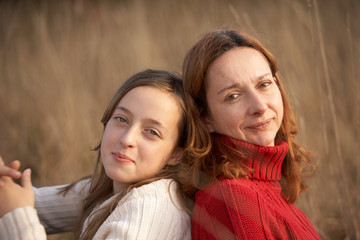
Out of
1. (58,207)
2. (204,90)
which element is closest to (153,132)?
(204,90)

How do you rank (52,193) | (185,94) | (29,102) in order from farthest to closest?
(29,102)
(52,193)
(185,94)

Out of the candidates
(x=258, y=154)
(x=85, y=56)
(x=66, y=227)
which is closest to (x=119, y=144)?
(x=258, y=154)

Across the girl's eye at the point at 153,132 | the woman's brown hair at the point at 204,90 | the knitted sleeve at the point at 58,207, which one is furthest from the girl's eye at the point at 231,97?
the knitted sleeve at the point at 58,207

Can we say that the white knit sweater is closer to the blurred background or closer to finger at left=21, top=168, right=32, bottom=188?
finger at left=21, top=168, right=32, bottom=188

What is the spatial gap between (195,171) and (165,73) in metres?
0.47

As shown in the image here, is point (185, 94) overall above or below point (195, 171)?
above

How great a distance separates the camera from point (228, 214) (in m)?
1.31

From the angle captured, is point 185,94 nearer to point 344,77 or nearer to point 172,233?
point 172,233

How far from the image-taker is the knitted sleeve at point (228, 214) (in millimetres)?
1278

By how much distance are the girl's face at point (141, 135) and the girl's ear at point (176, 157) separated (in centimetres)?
2

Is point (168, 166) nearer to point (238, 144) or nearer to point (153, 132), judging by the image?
point (153, 132)

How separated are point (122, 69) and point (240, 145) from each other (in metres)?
2.58

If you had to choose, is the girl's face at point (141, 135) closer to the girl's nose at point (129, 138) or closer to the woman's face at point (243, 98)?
the girl's nose at point (129, 138)

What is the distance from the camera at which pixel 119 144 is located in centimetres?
149
